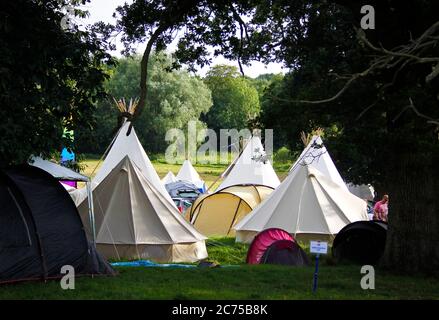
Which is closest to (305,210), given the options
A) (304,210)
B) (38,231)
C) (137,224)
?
(304,210)

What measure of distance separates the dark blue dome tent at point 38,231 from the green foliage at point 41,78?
1.61ft

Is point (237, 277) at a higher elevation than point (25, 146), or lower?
lower

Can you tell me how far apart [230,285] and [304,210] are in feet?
32.7

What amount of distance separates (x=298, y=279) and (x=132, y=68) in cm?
5752

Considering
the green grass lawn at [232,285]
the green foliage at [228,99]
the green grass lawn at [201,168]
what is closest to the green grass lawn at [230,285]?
the green grass lawn at [232,285]

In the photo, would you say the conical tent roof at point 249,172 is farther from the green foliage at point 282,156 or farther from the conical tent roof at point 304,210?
the green foliage at point 282,156

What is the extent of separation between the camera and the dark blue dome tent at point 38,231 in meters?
10.3

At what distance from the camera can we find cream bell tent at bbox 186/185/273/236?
23406 mm

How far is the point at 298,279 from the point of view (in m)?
11.0

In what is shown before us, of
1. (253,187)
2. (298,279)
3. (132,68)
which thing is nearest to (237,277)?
(298,279)

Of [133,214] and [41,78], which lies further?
[133,214]

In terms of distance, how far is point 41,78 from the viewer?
1062 cm

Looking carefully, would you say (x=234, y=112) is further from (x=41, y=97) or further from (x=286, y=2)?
(x=41, y=97)

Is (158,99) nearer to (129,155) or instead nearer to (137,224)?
(129,155)
